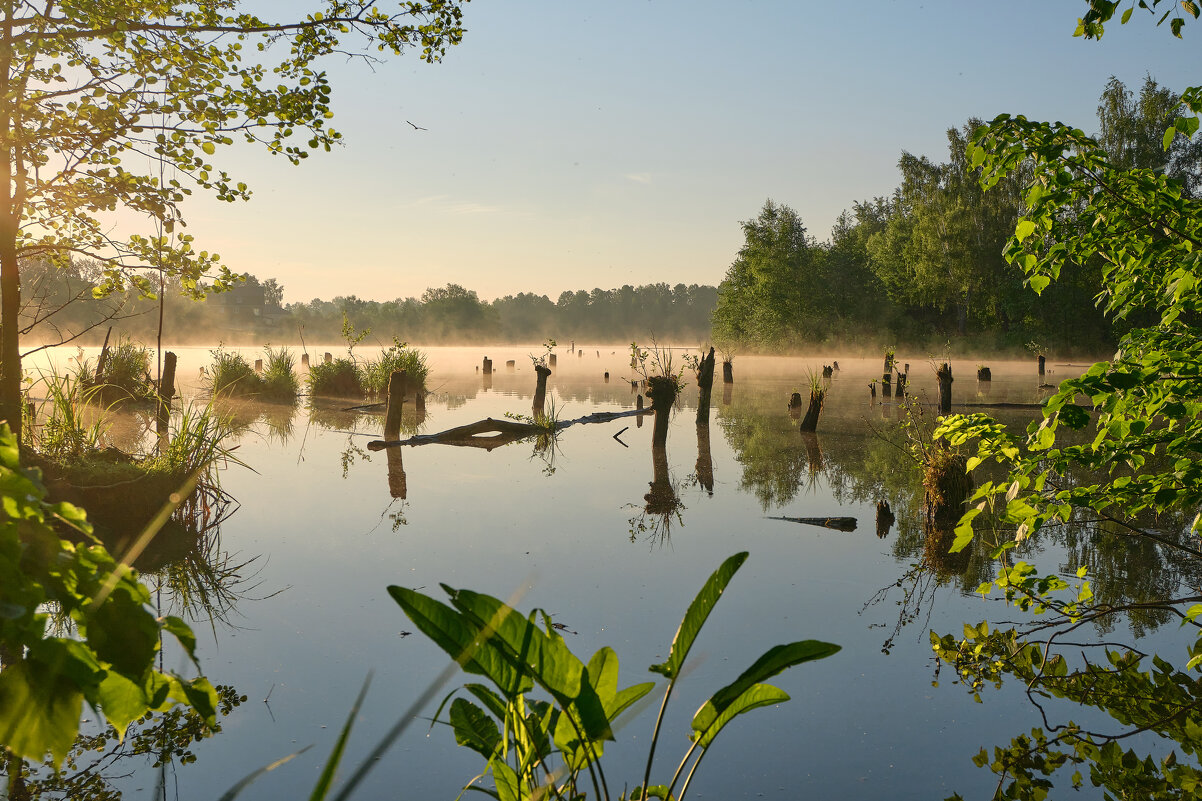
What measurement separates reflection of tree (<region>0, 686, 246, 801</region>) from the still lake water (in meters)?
0.06

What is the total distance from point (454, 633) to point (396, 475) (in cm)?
984

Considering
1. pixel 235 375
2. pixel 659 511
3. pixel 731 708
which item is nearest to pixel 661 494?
pixel 659 511

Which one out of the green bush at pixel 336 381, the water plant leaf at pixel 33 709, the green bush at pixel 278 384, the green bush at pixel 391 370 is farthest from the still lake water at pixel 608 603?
the green bush at pixel 336 381

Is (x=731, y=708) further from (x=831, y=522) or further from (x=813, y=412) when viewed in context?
(x=813, y=412)

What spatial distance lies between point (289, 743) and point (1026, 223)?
4.04m

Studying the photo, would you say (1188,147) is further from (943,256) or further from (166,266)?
(166,266)

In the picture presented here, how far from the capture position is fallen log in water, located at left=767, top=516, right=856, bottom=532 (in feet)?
27.3

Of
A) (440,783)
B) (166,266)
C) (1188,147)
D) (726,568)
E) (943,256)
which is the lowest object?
(440,783)

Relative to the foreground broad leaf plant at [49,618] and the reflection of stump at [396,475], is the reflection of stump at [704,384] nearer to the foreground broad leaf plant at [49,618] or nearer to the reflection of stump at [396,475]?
the reflection of stump at [396,475]

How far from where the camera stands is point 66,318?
71438 mm

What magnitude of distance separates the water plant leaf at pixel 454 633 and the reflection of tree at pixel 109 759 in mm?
1966

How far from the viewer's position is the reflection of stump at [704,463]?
36.0 feet

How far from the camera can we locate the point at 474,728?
2.29 meters

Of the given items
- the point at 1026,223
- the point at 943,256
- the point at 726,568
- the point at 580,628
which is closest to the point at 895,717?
the point at 580,628
